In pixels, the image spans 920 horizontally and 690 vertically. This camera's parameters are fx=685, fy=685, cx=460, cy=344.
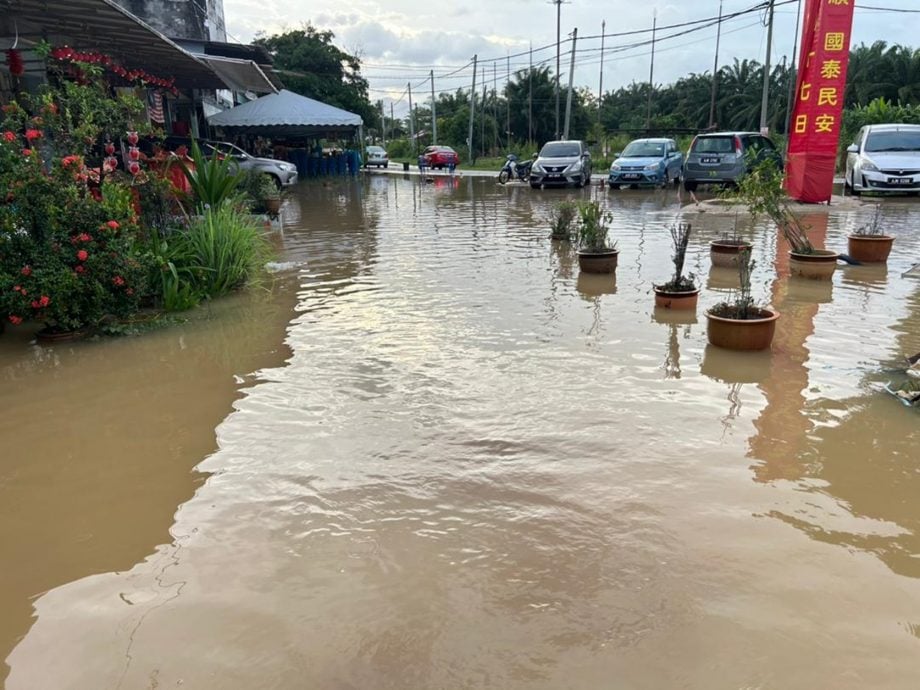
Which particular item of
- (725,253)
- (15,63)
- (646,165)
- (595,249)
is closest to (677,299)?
(595,249)

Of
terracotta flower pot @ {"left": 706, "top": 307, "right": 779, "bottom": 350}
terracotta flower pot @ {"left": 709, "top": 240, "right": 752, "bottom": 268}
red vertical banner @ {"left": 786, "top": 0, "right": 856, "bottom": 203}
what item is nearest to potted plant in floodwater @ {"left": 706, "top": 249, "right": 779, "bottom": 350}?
terracotta flower pot @ {"left": 706, "top": 307, "right": 779, "bottom": 350}

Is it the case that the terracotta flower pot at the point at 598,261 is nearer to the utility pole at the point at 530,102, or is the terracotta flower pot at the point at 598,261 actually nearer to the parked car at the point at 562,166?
the parked car at the point at 562,166

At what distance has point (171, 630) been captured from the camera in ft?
8.22

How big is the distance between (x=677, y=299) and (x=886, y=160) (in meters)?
11.9

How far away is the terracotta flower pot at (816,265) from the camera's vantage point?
7.71m

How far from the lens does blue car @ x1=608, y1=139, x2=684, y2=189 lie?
1997 cm

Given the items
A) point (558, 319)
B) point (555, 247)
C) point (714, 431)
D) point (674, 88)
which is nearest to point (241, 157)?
point (555, 247)

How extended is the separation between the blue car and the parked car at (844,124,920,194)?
17.2 ft

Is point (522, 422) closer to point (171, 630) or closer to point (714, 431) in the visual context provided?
point (714, 431)

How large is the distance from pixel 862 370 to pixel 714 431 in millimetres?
1696

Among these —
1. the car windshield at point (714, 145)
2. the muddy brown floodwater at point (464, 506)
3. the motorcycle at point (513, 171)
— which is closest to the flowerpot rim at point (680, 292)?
the muddy brown floodwater at point (464, 506)

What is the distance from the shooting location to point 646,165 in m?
19.9

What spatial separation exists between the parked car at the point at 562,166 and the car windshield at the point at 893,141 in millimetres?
8098

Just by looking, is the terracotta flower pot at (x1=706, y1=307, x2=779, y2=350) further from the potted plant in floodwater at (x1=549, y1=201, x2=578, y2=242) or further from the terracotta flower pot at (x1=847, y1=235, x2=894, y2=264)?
the potted plant in floodwater at (x1=549, y1=201, x2=578, y2=242)
